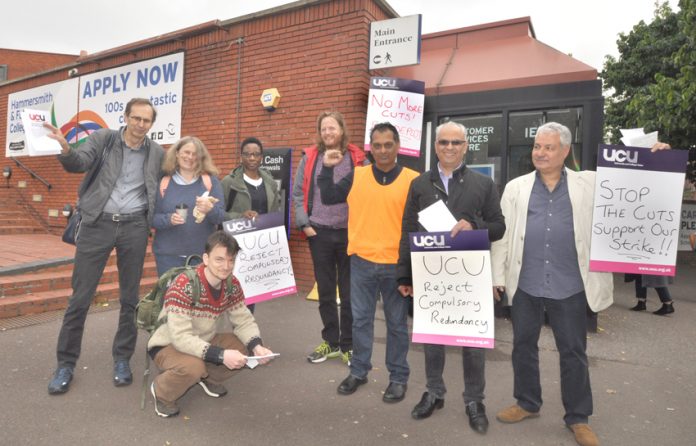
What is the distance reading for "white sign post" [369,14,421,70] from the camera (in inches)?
246

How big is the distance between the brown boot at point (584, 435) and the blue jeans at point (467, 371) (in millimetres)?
566

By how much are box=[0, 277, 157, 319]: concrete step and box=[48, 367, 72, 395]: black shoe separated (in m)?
2.22

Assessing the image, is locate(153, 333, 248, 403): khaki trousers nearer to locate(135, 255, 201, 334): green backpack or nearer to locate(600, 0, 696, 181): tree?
locate(135, 255, 201, 334): green backpack

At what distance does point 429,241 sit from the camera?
2875mm

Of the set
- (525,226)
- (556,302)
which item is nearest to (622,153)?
(525,226)

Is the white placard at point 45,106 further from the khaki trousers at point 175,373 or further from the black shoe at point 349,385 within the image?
the black shoe at point 349,385

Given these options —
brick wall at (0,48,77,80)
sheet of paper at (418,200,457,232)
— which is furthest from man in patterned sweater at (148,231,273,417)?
brick wall at (0,48,77,80)

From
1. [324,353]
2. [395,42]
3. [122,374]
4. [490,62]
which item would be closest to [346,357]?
[324,353]

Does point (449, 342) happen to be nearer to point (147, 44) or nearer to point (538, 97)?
point (538, 97)

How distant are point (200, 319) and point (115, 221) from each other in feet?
3.32

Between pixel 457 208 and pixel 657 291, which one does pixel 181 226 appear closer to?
pixel 457 208

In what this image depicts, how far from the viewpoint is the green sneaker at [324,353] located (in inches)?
159

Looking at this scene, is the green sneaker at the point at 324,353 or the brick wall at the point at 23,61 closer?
the green sneaker at the point at 324,353

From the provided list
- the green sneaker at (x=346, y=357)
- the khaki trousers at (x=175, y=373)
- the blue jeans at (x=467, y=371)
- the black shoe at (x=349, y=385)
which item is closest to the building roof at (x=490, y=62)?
the green sneaker at (x=346, y=357)
